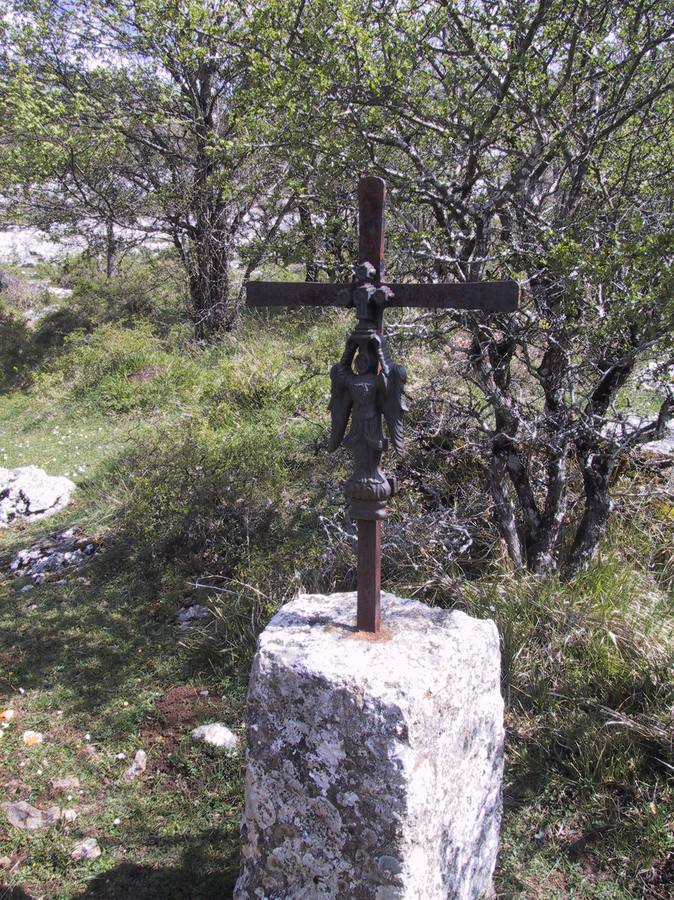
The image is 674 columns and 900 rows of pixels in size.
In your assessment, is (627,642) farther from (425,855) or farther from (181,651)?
(181,651)

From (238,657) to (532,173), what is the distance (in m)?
3.64

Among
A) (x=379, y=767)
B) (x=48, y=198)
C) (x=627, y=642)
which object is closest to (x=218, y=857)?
(x=379, y=767)

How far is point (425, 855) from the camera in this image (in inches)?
87.7

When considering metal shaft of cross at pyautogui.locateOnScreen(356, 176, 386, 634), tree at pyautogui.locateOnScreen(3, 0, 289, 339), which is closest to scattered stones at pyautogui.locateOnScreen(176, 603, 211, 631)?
metal shaft of cross at pyautogui.locateOnScreen(356, 176, 386, 634)

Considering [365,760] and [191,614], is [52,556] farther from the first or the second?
[365,760]

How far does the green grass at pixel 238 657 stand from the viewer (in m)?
3.04

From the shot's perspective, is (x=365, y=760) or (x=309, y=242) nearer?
(x=365, y=760)

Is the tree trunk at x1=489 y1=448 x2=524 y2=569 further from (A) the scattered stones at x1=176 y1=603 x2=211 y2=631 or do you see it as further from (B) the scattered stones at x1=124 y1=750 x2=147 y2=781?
(B) the scattered stones at x1=124 y1=750 x2=147 y2=781

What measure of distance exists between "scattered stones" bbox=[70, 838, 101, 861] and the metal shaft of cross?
177 centimetres

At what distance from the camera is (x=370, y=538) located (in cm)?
248

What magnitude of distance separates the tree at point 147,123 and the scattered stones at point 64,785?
252 inches

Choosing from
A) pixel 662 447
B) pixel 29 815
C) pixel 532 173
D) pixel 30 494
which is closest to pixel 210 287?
pixel 30 494

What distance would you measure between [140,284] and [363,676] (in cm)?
1299

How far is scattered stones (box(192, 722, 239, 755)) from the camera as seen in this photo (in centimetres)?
369
